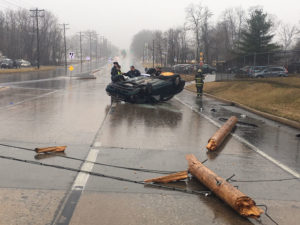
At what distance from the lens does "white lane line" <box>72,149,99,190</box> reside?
→ 5.18 m

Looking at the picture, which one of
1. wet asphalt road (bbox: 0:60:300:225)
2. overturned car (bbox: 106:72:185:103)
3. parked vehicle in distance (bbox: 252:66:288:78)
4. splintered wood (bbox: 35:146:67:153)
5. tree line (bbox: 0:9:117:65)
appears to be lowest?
wet asphalt road (bbox: 0:60:300:225)

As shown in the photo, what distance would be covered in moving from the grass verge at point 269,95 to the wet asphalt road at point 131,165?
225 cm

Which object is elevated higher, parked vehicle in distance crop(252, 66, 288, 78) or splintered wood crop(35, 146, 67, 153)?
parked vehicle in distance crop(252, 66, 288, 78)

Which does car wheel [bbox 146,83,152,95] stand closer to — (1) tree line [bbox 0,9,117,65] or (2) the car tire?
(2) the car tire

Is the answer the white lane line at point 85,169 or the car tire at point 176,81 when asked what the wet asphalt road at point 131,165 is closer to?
the white lane line at point 85,169

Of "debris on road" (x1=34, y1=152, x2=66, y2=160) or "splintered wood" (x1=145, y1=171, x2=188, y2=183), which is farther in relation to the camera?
"debris on road" (x1=34, y1=152, x2=66, y2=160)

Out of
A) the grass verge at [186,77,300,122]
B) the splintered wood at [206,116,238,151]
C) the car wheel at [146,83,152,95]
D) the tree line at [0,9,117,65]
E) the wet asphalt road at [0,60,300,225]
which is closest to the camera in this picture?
the wet asphalt road at [0,60,300,225]

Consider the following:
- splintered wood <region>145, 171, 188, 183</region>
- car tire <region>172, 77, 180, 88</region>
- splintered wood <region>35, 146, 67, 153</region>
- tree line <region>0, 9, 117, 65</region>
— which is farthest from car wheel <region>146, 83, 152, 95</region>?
tree line <region>0, 9, 117, 65</region>

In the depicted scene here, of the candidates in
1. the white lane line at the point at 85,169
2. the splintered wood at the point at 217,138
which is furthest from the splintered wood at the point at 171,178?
the splintered wood at the point at 217,138

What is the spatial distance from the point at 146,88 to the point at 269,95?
274 inches

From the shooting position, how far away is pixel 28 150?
7191 millimetres

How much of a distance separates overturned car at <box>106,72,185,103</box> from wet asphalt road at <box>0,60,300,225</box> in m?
3.50

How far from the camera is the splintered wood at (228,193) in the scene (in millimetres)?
4312

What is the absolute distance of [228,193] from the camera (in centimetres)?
Answer: 462
